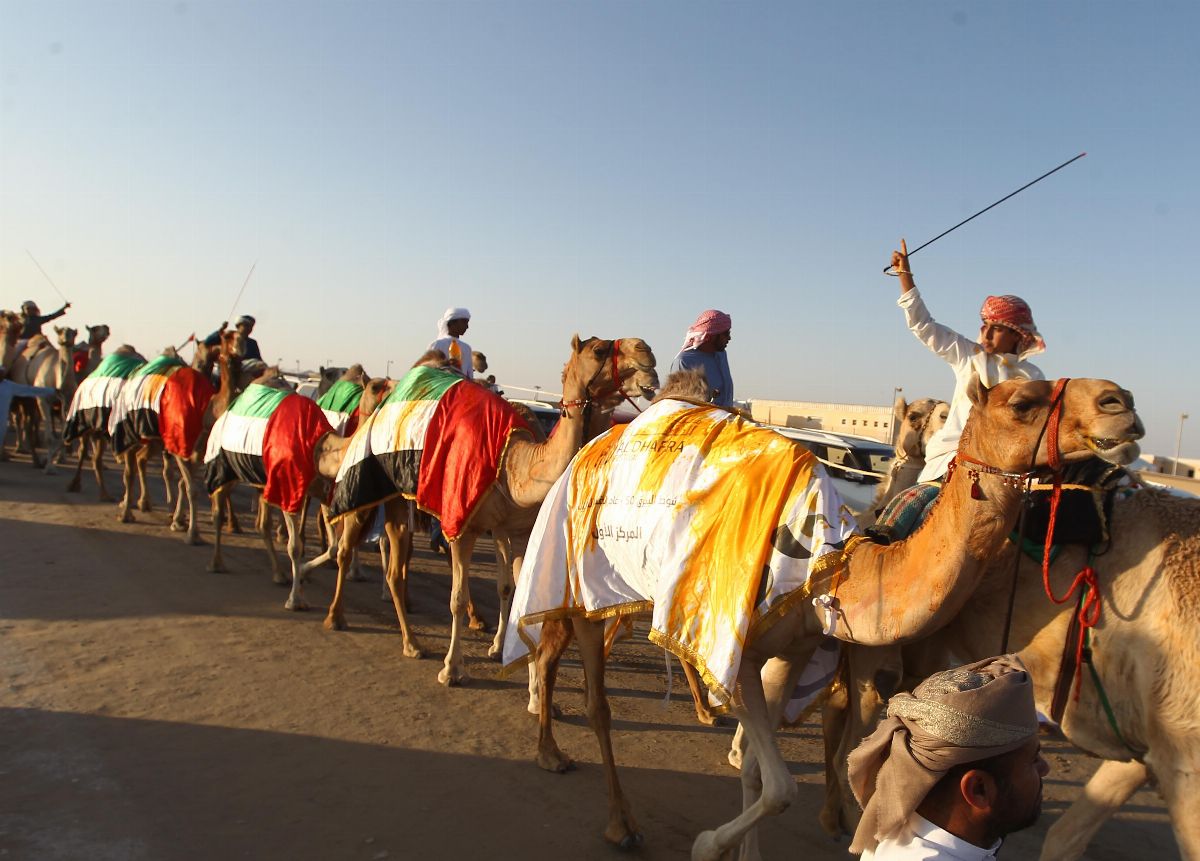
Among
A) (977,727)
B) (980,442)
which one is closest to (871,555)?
(980,442)

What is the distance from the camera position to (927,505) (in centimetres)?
429

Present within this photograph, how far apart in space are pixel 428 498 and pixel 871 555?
4300 millimetres

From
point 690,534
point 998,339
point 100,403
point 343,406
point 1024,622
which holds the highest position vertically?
point 998,339

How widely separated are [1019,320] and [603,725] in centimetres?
316

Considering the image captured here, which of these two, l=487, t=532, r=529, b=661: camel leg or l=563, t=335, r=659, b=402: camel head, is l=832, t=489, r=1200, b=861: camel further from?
l=487, t=532, r=529, b=661: camel leg

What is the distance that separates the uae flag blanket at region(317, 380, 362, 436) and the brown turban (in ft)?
35.2

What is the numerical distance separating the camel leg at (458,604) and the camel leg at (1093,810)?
431 centimetres

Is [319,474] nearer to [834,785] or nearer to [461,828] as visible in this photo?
[461,828]

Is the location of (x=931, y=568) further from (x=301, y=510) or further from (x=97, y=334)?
(x=97, y=334)

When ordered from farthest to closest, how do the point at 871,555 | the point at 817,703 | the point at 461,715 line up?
the point at 461,715, the point at 817,703, the point at 871,555

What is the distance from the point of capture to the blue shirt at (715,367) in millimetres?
6391

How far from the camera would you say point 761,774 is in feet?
12.6

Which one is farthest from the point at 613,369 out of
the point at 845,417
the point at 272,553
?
the point at 845,417

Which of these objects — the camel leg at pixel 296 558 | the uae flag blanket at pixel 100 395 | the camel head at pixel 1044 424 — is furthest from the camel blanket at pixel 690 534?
the uae flag blanket at pixel 100 395
